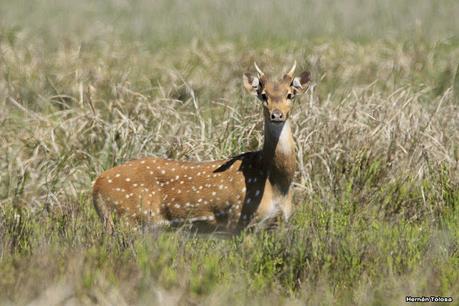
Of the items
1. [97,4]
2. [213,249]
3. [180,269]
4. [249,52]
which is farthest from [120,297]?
[97,4]

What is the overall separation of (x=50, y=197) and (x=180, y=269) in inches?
125

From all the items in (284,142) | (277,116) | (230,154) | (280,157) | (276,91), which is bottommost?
(230,154)

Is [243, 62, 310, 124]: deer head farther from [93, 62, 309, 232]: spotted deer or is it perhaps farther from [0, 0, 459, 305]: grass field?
[0, 0, 459, 305]: grass field

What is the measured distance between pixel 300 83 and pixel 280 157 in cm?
63

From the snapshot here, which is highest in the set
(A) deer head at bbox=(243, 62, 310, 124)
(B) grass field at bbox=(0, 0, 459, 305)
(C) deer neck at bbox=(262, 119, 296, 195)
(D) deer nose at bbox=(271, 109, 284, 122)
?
(A) deer head at bbox=(243, 62, 310, 124)

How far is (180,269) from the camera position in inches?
310

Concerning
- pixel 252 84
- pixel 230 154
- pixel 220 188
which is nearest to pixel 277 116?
pixel 252 84

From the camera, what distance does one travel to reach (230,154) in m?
11.8

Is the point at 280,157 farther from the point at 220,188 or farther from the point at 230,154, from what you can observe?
the point at 230,154

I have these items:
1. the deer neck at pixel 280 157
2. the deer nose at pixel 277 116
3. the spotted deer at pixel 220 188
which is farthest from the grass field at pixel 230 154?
the deer nose at pixel 277 116

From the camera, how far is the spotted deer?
9.59m

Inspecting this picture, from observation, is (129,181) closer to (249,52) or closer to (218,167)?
(218,167)

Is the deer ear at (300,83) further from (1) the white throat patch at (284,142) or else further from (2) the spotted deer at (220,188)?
(1) the white throat patch at (284,142)

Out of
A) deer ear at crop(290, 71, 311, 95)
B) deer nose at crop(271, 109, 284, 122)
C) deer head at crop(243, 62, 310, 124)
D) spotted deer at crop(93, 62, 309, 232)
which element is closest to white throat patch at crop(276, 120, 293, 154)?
spotted deer at crop(93, 62, 309, 232)
